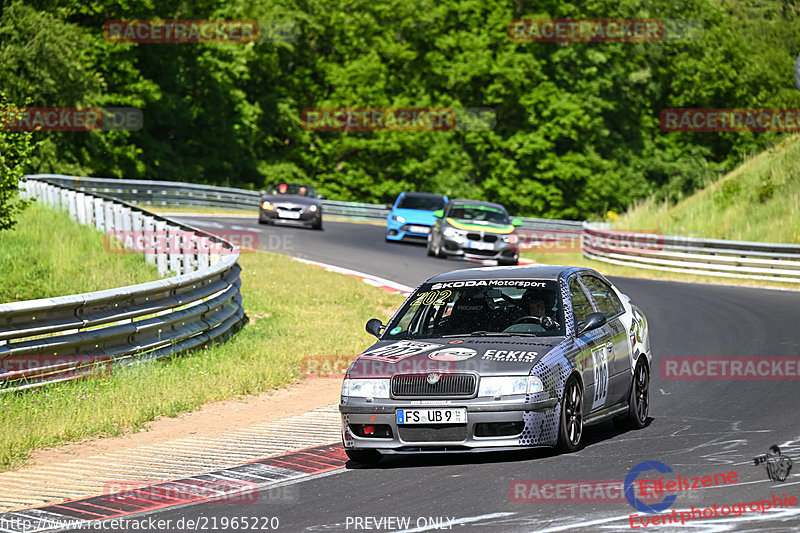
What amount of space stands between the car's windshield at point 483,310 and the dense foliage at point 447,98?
157 ft

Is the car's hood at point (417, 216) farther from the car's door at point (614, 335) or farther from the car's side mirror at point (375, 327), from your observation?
the car's side mirror at point (375, 327)

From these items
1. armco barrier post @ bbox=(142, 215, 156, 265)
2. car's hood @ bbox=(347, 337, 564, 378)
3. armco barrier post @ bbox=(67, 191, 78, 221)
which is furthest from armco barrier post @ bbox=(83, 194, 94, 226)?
car's hood @ bbox=(347, 337, 564, 378)

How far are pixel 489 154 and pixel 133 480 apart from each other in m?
58.9

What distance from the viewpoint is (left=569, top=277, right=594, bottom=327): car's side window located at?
9.90 metres

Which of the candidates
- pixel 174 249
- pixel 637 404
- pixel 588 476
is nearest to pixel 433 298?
pixel 637 404

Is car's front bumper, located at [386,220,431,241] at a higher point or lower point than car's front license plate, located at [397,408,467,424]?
lower

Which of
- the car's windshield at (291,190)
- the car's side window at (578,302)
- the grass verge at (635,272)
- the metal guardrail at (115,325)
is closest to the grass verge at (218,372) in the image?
the metal guardrail at (115,325)

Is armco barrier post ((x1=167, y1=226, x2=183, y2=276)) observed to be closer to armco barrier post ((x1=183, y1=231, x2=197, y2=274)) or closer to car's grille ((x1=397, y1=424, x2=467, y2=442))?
armco barrier post ((x1=183, y1=231, x2=197, y2=274))

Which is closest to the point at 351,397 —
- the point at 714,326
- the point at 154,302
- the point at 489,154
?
the point at 154,302

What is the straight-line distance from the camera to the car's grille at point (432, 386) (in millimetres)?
8633

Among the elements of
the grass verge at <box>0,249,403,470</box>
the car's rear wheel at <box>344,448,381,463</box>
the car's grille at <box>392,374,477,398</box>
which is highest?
the car's grille at <box>392,374,477,398</box>

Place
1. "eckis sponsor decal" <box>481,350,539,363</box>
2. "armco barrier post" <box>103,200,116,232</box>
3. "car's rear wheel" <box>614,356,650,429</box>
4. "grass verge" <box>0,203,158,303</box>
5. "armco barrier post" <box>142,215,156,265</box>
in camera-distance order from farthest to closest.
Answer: "armco barrier post" <box>103,200,116,232</box> < "armco barrier post" <box>142,215,156,265</box> < "grass verge" <box>0,203,158,303</box> < "car's rear wheel" <box>614,356,650,429</box> < "eckis sponsor decal" <box>481,350,539,363</box>

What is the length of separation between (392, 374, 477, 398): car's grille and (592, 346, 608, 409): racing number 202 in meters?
1.42

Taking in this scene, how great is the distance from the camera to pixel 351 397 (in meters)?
8.98
